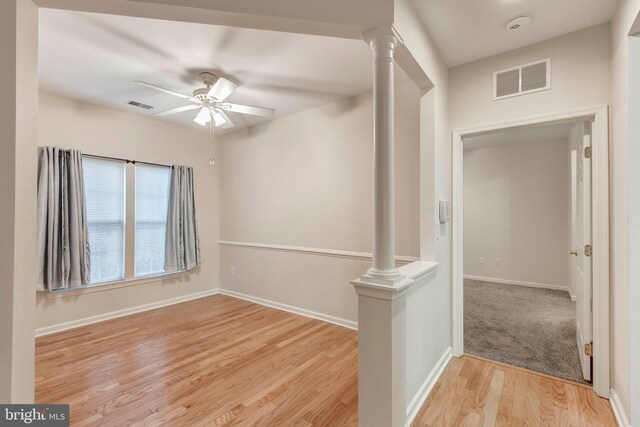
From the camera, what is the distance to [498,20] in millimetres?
2064

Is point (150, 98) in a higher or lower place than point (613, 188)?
higher

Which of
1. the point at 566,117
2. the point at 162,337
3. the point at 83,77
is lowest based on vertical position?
the point at 162,337

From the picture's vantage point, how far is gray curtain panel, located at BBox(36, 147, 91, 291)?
309 centimetres

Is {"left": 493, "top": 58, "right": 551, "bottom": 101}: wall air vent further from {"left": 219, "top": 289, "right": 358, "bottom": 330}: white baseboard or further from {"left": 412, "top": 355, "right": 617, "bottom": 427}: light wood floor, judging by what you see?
{"left": 219, "top": 289, "right": 358, "bottom": 330}: white baseboard

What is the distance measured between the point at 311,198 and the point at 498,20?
2.46 meters

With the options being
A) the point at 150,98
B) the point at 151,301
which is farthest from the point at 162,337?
the point at 150,98

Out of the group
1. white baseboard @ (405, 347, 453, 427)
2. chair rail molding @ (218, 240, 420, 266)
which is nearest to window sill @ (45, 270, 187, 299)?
chair rail molding @ (218, 240, 420, 266)

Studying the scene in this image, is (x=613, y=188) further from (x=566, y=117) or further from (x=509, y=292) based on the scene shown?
(x=509, y=292)

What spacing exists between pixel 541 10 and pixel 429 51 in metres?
0.72

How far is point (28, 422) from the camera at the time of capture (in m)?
1.29

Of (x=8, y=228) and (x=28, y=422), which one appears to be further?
(x=28, y=422)

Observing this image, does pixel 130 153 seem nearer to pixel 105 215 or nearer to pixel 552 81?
pixel 105 215

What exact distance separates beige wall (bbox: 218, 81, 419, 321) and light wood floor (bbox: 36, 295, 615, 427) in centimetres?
74

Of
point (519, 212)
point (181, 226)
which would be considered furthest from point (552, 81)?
point (181, 226)
